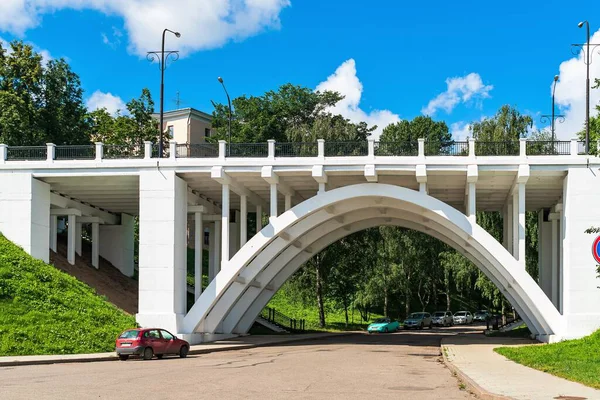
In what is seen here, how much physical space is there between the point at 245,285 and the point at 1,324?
1211 cm

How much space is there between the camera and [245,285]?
36.9 meters

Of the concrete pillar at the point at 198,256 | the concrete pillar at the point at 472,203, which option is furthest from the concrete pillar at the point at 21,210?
the concrete pillar at the point at 472,203

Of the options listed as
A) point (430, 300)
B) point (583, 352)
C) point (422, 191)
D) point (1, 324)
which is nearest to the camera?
point (583, 352)

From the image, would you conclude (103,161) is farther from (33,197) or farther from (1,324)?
(1,324)

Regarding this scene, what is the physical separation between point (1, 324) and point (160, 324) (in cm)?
729

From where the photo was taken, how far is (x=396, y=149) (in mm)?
34906

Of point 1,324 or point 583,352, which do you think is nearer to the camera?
point 583,352

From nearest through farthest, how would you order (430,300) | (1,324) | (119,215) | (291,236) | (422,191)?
(1,324), (422,191), (291,236), (119,215), (430,300)

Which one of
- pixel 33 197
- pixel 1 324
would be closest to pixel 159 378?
pixel 1 324

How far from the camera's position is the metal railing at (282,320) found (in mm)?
48825

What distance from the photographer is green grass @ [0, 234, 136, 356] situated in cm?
2694

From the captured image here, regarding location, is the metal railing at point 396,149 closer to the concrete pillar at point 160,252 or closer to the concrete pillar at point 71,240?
the concrete pillar at point 160,252

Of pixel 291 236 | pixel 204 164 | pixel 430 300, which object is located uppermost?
pixel 204 164

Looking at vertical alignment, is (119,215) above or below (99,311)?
above
